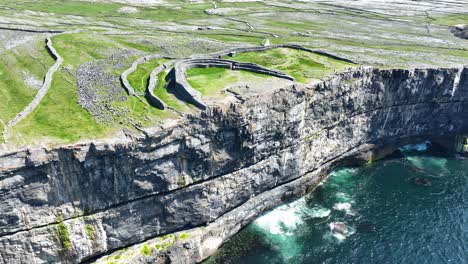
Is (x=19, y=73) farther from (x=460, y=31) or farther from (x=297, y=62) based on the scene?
(x=460, y=31)

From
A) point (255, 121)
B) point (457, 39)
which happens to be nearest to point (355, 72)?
point (255, 121)

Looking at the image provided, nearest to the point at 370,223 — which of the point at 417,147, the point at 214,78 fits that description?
the point at 417,147

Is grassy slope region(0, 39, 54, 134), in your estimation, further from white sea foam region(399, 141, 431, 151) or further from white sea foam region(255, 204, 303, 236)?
white sea foam region(399, 141, 431, 151)

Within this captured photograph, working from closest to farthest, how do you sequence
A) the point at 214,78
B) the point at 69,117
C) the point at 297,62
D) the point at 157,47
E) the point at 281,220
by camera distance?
1. the point at 69,117
2. the point at 281,220
3. the point at 214,78
4. the point at 297,62
5. the point at 157,47

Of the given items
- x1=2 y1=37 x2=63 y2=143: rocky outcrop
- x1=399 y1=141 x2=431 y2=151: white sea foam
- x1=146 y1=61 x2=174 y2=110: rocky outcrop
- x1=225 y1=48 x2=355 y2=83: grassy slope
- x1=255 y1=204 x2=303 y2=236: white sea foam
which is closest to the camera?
x1=2 y1=37 x2=63 y2=143: rocky outcrop

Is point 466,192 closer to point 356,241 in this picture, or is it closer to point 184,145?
point 356,241

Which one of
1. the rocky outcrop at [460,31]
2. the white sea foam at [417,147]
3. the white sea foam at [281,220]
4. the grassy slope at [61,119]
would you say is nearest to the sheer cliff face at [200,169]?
the white sea foam at [281,220]

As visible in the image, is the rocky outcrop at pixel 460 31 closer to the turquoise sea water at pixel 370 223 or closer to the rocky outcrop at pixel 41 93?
the turquoise sea water at pixel 370 223

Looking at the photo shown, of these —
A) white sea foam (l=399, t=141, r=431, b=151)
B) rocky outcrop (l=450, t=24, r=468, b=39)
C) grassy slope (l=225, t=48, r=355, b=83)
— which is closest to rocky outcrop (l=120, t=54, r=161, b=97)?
grassy slope (l=225, t=48, r=355, b=83)
